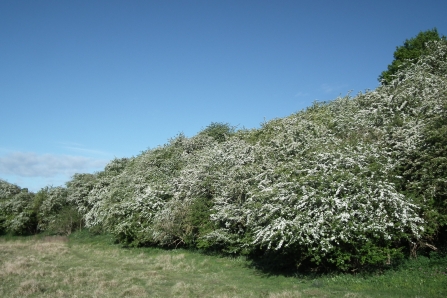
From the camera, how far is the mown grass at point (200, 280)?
14.1 metres

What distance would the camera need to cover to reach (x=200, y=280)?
18.6m

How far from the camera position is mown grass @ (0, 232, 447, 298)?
14146 millimetres

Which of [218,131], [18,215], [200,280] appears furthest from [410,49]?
[18,215]

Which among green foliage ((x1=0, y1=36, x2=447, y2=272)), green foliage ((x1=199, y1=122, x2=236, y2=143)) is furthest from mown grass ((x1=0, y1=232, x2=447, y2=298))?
green foliage ((x1=199, y1=122, x2=236, y2=143))

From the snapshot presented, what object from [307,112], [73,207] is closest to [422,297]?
[307,112]

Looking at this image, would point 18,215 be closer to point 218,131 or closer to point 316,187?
point 218,131

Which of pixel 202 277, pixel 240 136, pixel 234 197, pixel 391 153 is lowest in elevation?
pixel 202 277

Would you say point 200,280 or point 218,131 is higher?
point 218,131

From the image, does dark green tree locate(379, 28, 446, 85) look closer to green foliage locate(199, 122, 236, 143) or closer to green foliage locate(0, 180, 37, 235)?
green foliage locate(199, 122, 236, 143)

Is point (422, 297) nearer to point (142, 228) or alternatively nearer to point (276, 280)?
point (276, 280)

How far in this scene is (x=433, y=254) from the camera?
15680 mm

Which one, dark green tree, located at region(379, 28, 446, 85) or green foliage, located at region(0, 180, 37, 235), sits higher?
dark green tree, located at region(379, 28, 446, 85)

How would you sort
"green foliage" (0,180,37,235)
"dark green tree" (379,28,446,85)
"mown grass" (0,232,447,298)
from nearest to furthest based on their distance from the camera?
"mown grass" (0,232,447,298) → "dark green tree" (379,28,446,85) → "green foliage" (0,180,37,235)

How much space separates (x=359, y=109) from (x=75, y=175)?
40043mm
